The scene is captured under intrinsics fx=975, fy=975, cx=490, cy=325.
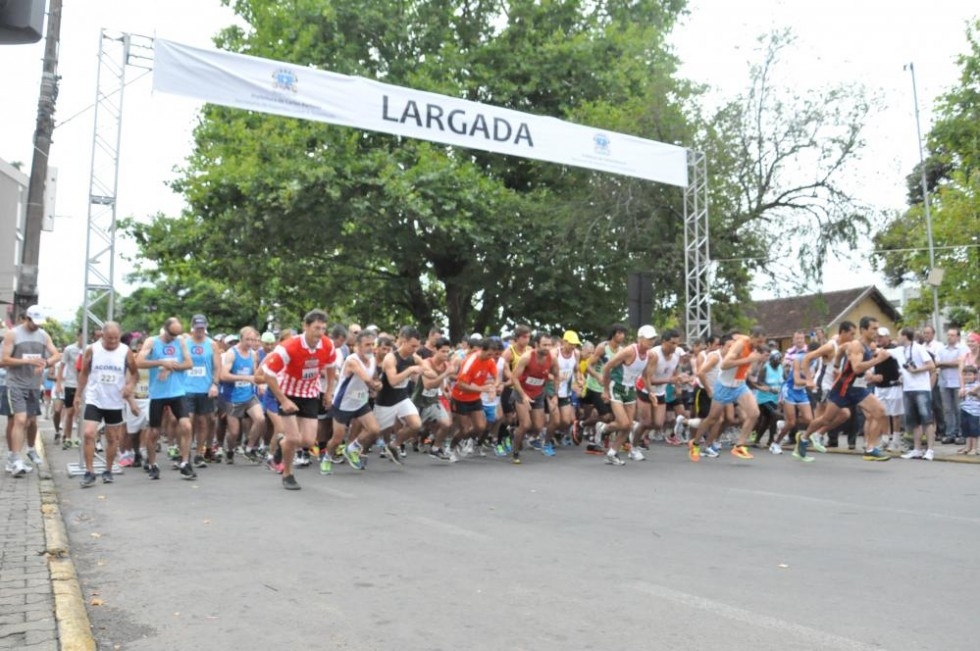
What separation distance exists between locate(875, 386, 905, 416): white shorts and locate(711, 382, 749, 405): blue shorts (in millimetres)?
2689

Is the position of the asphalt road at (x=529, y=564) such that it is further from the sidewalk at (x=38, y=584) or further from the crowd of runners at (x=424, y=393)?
the crowd of runners at (x=424, y=393)

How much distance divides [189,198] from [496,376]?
579 inches

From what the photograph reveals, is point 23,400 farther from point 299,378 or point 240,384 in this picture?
point 299,378

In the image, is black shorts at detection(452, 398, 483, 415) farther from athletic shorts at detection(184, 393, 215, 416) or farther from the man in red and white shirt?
athletic shorts at detection(184, 393, 215, 416)

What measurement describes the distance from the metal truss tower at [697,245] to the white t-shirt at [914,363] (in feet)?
21.9

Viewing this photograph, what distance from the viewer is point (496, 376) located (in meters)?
13.8

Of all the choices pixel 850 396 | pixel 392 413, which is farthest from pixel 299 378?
pixel 850 396

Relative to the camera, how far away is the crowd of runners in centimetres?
1088

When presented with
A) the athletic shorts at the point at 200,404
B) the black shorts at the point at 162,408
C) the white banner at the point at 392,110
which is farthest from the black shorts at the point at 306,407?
the white banner at the point at 392,110

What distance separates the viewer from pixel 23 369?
36.5 feet

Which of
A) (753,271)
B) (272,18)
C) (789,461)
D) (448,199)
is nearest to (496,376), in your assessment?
(789,461)

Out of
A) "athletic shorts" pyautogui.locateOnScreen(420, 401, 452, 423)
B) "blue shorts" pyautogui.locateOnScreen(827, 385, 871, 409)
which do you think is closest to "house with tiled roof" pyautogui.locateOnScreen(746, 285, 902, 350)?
"blue shorts" pyautogui.locateOnScreen(827, 385, 871, 409)

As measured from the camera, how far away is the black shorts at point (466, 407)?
14094 millimetres

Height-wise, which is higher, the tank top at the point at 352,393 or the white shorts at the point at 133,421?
the tank top at the point at 352,393
